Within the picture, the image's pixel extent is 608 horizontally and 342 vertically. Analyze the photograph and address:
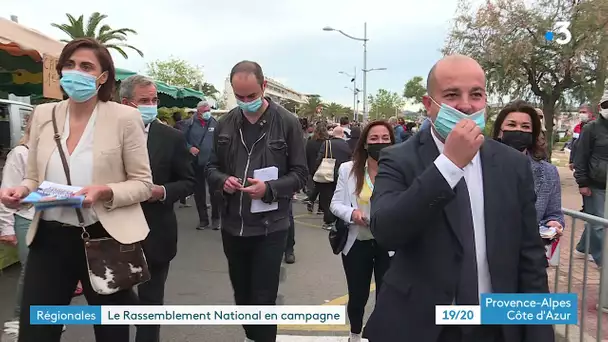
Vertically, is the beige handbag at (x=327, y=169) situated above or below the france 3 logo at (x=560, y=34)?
below

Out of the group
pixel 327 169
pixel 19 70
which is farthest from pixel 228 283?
pixel 19 70

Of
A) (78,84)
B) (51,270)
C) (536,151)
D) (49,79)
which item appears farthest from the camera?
(49,79)

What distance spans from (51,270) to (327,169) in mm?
6699

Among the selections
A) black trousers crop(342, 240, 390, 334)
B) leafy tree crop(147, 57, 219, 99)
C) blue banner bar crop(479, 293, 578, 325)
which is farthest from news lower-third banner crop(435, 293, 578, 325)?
leafy tree crop(147, 57, 219, 99)

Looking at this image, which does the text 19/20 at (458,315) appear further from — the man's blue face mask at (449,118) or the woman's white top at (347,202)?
the woman's white top at (347,202)

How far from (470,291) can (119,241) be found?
169cm

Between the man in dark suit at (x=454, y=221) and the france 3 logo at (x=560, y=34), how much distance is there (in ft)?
52.6

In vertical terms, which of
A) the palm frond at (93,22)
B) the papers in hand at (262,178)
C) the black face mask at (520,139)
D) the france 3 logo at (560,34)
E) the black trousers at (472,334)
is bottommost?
the black trousers at (472,334)

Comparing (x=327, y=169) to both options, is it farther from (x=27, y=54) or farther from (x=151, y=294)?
(x=151, y=294)

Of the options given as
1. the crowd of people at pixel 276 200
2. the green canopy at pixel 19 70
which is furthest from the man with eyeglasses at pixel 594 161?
the green canopy at pixel 19 70

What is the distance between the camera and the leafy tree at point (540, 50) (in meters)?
15.6

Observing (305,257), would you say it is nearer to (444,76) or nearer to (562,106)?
(444,76)

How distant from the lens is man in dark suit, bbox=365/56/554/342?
1.72 meters

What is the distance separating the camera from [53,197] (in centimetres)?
235
